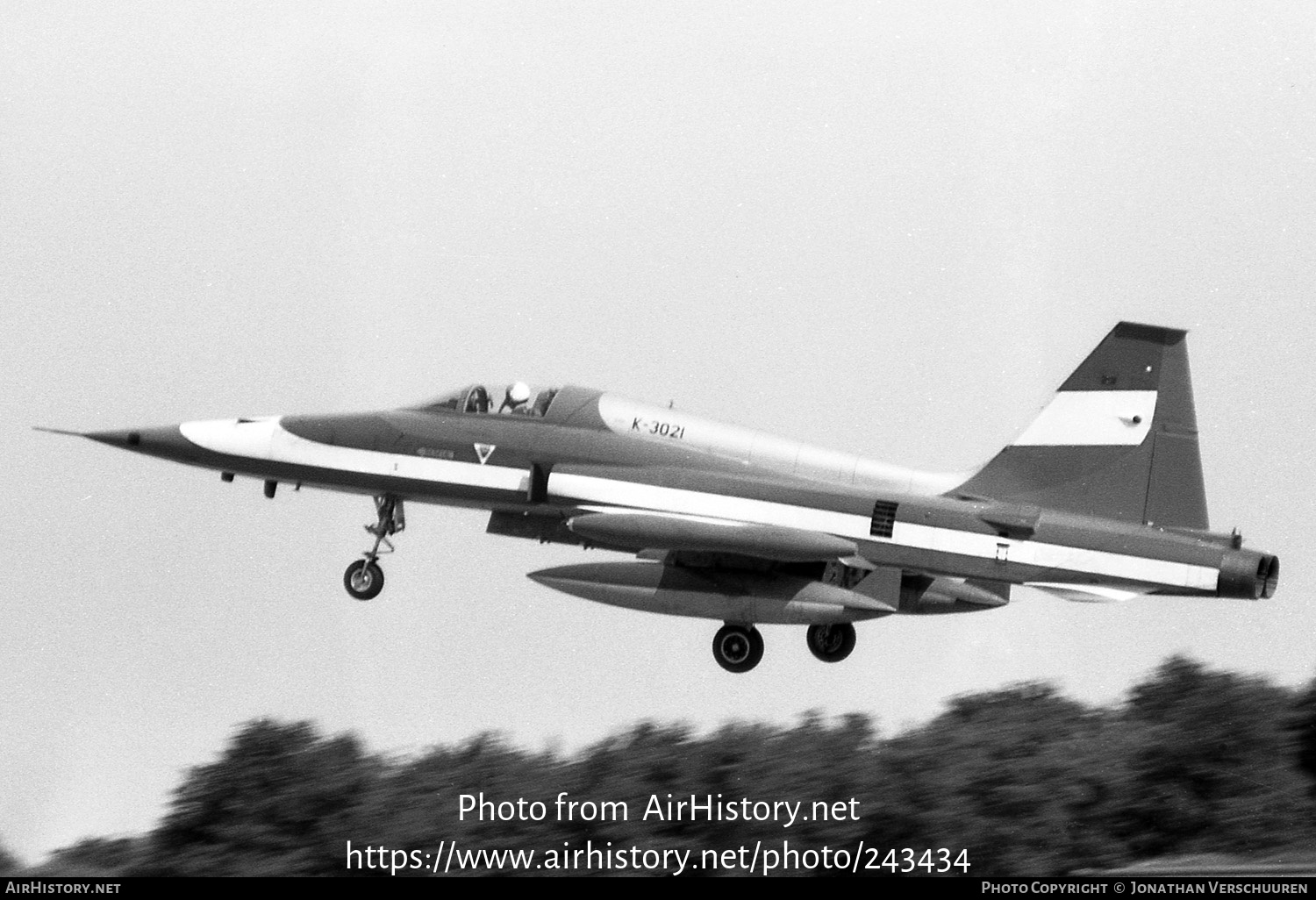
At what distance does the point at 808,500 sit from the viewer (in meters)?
22.8

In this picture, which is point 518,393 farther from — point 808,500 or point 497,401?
point 808,500

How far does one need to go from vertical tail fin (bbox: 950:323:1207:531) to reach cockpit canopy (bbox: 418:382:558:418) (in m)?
4.86

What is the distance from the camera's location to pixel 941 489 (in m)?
23.0

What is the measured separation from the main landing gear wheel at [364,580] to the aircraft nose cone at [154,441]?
244 centimetres

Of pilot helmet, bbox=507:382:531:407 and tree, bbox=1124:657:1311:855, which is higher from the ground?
pilot helmet, bbox=507:382:531:407

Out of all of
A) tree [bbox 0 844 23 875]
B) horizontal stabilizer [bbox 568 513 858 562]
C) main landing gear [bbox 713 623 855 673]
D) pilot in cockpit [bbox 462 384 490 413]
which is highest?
pilot in cockpit [bbox 462 384 490 413]

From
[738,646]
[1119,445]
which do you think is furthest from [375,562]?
[1119,445]

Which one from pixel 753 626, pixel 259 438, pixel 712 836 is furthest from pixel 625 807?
pixel 259 438

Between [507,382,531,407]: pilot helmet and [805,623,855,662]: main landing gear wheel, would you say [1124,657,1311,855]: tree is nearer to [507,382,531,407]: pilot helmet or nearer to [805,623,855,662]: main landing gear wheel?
[805,623,855,662]: main landing gear wheel

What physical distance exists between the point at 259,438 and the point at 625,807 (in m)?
6.13

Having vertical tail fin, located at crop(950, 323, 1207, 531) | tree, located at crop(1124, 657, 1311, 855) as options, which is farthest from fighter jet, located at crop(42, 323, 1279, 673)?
tree, located at crop(1124, 657, 1311, 855)

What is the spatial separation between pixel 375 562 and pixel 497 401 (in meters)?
2.48

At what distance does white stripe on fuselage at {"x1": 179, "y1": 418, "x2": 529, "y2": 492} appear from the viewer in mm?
23828
